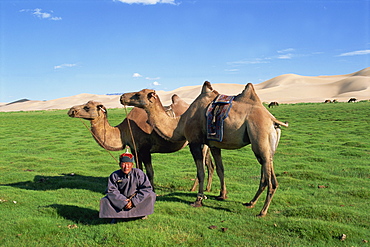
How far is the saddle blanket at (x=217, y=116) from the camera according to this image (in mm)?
7484

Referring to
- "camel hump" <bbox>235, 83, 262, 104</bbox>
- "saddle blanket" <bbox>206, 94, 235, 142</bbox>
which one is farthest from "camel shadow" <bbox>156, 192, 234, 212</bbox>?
"camel hump" <bbox>235, 83, 262, 104</bbox>

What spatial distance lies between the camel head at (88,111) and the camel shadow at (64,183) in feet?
6.63

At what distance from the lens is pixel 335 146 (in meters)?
16.5

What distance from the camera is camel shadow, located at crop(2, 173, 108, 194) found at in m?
9.68

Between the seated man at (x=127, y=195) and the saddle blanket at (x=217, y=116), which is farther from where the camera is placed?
the saddle blanket at (x=217, y=116)

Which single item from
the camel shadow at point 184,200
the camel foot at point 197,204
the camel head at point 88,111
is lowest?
the camel shadow at point 184,200

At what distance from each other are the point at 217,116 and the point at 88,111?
3.40 metres

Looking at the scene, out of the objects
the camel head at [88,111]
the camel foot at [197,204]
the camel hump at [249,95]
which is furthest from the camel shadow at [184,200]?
the camel head at [88,111]

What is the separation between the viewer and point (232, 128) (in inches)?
292

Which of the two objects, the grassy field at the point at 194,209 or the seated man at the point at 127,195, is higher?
the seated man at the point at 127,195

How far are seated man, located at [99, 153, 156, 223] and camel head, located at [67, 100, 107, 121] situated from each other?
269 centimetres

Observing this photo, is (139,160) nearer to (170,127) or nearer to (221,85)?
(170,127)

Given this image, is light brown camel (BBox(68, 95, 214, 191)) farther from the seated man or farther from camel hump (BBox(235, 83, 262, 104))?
the seated man

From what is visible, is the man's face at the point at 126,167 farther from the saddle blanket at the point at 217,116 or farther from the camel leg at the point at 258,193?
the camel leg at the point at 258,193
